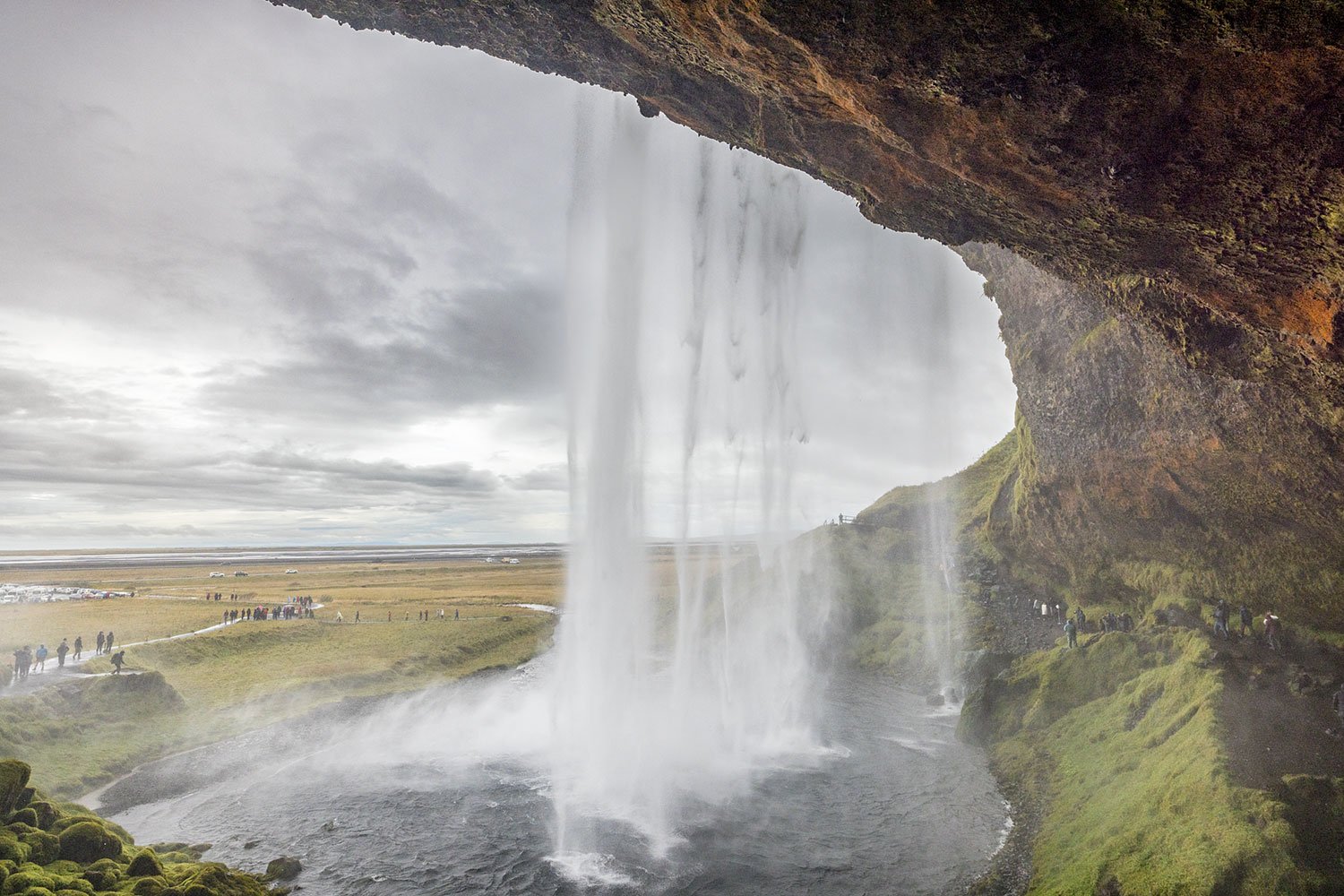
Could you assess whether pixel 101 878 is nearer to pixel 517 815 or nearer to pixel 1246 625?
pixel 517 815

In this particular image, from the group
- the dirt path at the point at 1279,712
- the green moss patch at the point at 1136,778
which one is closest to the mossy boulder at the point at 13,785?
the green moss patch at the point at 1136,778

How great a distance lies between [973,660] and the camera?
122 ft

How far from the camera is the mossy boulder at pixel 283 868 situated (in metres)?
19.0

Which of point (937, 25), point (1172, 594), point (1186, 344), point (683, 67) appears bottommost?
point (1172, 594)

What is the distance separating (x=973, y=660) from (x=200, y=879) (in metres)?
37.6

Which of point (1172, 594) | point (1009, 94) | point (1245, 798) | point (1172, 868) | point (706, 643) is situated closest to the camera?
point (1009, 94)

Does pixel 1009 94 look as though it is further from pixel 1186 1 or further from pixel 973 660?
pixel 973 660

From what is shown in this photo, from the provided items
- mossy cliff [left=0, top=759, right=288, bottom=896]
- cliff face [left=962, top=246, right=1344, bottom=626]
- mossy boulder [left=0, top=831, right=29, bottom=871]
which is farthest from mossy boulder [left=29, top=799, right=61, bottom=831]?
cliff face [left=962, top=246, right=1344, bottom=626]

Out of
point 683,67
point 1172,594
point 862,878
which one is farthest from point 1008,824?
point 683,67

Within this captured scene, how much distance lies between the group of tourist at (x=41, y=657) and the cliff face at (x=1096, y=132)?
139 feet

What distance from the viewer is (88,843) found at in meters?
17.0

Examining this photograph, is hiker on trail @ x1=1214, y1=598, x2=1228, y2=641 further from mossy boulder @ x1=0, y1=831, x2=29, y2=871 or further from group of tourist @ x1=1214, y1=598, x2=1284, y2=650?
mossy boulder @ x1=0, y1=831, x2=29, y2=871

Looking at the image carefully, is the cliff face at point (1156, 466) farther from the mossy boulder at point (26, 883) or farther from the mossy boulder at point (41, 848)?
the mossy boulder at point (41, 848)

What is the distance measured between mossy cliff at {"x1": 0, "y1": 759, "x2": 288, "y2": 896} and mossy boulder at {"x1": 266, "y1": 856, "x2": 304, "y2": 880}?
43 cm
